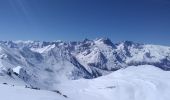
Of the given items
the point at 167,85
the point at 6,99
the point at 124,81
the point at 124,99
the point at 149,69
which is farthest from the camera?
the point at 149,69

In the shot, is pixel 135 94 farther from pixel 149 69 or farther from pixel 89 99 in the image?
pixel 149 69

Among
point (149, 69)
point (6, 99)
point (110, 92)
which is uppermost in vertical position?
point (149, 69)

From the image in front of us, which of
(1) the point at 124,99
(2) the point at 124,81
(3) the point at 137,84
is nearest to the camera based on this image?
(1) the point at 124,99

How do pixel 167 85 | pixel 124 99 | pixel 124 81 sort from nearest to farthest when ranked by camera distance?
pixel 167 85
pixel 124 99
pixel 124 81

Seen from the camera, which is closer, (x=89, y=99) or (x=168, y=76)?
(x=89, y=99)

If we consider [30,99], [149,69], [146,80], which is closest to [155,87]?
[146,80]

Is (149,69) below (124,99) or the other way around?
the other way around

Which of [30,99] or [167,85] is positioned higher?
[167,85]

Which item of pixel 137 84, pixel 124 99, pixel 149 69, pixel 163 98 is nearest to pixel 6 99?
pixel 163 98

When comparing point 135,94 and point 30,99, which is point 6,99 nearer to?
point 30,99
